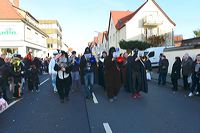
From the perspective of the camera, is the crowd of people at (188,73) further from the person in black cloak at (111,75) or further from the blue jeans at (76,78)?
the blue jeans at (76,78)

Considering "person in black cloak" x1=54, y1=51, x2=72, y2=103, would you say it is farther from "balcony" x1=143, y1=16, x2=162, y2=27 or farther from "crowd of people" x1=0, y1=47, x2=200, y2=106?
"balcony" x1=143, y1=16, x2=162, y2=27

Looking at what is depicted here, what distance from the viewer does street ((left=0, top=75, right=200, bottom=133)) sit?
7.51 meters

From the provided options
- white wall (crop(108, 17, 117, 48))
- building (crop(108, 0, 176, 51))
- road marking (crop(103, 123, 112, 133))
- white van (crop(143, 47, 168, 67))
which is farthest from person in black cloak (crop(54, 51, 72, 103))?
white wall (crop(108, 17, 117, 48))

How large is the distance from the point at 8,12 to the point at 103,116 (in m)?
43.5

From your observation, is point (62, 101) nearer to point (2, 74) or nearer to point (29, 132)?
point (2, 74)

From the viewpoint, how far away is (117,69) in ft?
40.6

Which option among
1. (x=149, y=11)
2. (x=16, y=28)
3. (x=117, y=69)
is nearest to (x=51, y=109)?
(x=117, y=69)

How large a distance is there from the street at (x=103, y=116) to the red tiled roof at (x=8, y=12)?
38.0 metres

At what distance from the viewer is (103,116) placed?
8.98 metres

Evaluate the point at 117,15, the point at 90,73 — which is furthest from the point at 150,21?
the point at 90,73

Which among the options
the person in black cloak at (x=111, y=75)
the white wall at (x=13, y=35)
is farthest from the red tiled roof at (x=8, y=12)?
the person in black cloak at (x=111, y=75)

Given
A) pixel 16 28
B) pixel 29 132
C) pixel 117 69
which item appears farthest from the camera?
pixel 16 28

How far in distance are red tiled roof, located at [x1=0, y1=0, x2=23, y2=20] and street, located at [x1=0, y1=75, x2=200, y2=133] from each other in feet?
125

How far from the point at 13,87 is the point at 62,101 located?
276 centimetres
